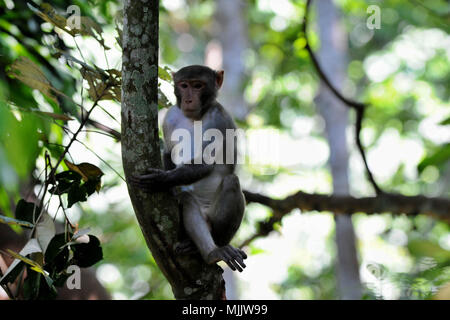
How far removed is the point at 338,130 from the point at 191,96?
478 cm

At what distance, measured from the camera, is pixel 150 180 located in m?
3.23

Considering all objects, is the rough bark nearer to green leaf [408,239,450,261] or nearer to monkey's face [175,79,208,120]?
monkey's face [175,79,208,120]

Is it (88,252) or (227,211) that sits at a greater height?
(227,211)

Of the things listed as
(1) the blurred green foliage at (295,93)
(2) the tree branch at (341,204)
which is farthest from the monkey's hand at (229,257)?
(2) the tree branch at (341,204)

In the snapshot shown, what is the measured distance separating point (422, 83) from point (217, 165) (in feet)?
48.1

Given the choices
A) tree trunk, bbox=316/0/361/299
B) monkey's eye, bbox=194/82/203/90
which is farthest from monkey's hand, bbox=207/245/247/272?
tree trunk, bbox=316/0/361/299

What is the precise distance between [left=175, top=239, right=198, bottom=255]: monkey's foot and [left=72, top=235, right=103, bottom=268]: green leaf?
A: 0.59 m

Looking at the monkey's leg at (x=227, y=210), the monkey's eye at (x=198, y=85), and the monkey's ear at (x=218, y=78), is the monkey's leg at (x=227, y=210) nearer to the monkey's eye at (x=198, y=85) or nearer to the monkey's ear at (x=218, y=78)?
the monkey's eye at (x=198, y=85)

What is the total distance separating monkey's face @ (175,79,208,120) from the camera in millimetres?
4602

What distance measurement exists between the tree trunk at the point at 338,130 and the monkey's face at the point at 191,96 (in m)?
3.98

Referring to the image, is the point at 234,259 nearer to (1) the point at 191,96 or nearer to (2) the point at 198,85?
(1) the point at 191,96

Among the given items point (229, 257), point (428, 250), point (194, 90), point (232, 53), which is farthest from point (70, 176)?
point (232, 53)

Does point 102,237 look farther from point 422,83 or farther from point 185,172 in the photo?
point 422,83
